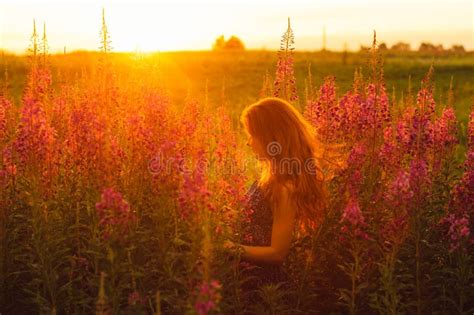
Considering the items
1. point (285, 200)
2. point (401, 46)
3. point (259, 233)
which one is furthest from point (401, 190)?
point (401, 46)

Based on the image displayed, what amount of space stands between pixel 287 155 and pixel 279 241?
0.76 metres

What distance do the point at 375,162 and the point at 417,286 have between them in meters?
1.18

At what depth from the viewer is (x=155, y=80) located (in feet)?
19.8

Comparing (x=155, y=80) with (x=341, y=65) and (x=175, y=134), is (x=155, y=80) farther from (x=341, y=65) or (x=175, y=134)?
(x=341, y=65)

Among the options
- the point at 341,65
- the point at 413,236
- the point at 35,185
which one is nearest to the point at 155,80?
the point at 35,185

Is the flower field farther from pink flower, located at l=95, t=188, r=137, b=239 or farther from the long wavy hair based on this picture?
the long wavy hair

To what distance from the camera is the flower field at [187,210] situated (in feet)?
14.9

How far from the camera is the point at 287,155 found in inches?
214

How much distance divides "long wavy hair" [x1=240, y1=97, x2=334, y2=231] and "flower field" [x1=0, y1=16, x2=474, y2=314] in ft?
0.57

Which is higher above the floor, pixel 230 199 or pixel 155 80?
pixel 155 80

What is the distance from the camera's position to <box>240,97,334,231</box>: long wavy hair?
5.29 meters

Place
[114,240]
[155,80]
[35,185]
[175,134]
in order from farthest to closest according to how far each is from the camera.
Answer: [155,80]
[175,134]
[35,185]
[114,240]

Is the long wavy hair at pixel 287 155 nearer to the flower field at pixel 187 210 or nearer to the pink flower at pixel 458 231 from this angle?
the flower field at pixel 187 210

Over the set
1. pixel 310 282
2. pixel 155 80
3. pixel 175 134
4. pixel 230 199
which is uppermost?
pixel 155 80
